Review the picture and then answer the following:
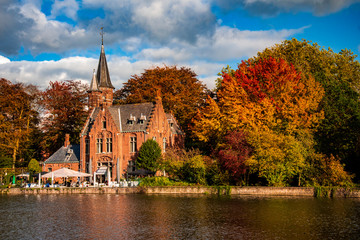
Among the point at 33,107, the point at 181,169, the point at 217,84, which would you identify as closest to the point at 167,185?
the point at 181,169

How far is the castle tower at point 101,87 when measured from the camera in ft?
185

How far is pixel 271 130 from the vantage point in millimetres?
36812

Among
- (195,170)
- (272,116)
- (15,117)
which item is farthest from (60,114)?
(272,116)

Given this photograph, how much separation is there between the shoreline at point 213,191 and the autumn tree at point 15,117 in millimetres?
A: 15528

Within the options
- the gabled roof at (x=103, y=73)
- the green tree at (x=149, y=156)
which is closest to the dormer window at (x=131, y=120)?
the green tree at (x=149, y=156)

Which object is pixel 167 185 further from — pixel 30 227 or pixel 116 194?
pixel 30 227

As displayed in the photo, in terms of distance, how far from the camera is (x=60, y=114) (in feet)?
194

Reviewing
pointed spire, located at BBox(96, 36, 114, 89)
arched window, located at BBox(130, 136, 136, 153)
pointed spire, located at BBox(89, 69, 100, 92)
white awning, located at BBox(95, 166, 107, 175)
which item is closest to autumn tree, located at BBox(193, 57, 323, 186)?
arched window, located at BBox(130, 136, 136, 153)

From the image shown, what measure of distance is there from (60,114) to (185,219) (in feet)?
135

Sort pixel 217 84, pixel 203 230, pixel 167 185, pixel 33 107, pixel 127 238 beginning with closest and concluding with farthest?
pixel 127 238 → pixel 203 230 → pixel 167 185 → pixel 217 84 → pixel 33 107

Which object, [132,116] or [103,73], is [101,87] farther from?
[132,116]

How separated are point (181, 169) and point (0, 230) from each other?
916 inches

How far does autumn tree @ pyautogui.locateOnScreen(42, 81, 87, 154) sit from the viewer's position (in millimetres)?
58312

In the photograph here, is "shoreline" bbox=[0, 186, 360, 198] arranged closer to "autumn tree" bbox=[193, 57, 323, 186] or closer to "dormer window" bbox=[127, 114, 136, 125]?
"autumn tree" bbox=[193, 57, 323, 186]
